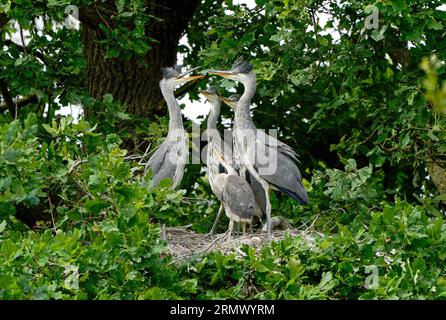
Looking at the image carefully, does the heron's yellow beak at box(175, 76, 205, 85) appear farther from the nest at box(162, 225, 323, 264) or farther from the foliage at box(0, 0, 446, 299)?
the nest at box(162, 225, 323, 264)

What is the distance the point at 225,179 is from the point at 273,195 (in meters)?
A: 1.01

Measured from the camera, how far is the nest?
7348 mm

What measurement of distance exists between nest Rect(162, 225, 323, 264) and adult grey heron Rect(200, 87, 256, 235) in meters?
0.16

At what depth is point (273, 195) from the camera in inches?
362

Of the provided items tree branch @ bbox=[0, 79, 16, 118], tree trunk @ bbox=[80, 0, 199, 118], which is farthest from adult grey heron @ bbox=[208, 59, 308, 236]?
tree branch @ bbox=[0, 79, 16, 118]

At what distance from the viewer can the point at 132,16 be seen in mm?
8406

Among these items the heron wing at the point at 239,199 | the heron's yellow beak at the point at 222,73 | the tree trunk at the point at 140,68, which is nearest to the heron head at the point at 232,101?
the heron's yellow beak at the point at 222,73

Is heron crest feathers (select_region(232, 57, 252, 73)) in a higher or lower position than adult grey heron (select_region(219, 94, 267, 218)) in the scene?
higher

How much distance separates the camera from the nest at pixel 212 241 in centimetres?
735

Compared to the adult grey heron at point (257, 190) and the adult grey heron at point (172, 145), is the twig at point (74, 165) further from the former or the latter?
the adult grey heron at point (257, 190)

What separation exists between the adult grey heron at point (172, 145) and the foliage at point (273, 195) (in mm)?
150

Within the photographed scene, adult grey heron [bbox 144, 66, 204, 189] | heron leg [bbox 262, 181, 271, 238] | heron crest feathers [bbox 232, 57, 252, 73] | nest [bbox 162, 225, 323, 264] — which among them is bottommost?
nest [bbox 162, 225, 323, 264]

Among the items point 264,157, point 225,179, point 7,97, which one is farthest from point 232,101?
point 7,97
